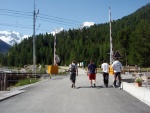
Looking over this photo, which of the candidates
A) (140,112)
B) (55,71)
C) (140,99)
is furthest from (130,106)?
(55,71)

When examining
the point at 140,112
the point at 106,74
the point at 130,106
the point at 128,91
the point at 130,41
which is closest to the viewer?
the point at 140,112

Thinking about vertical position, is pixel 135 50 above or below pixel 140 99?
above

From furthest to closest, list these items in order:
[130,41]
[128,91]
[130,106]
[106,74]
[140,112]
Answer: [130,41] < [106,74] < [128,91] < [130,106] < [140,112]

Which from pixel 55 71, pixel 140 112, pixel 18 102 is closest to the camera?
pixel 140 112

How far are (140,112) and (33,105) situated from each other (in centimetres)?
440

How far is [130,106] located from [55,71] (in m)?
27.8

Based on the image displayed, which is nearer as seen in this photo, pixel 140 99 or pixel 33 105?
pixel 33 105

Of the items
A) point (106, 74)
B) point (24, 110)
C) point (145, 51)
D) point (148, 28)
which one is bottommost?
point (24, 110)

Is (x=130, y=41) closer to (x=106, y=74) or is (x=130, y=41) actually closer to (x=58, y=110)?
(x=106, y=74)

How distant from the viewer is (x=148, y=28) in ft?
300

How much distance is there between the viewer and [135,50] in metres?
89.6

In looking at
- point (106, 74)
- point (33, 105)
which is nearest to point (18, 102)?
point (33, 105)

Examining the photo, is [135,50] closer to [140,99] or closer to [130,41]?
[130,41]

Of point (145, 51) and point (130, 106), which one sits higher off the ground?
point (145, 51)
